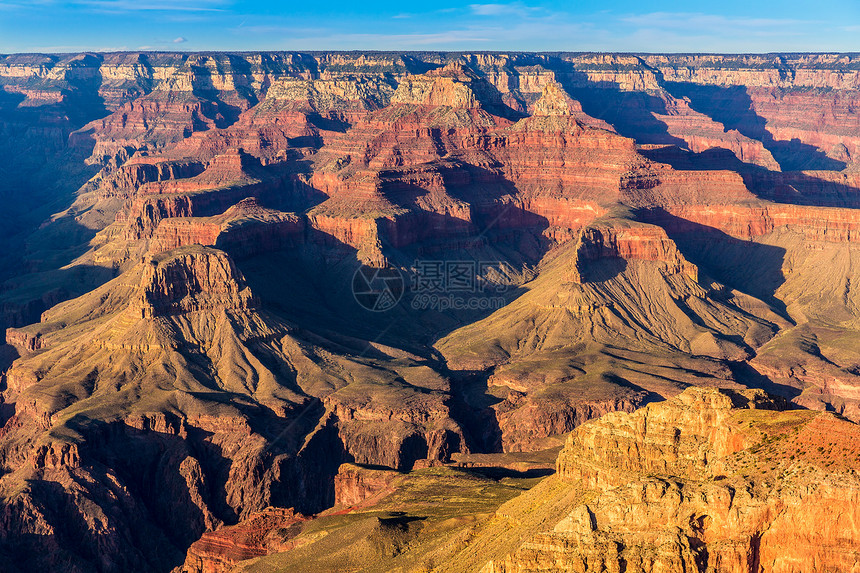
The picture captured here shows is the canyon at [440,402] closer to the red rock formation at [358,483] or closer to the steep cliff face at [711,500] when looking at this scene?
the steep cliff face at [711,500]

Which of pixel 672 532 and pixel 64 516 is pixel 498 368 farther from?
pixel 672 532

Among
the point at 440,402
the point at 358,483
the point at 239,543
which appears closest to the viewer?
the point at 239,543

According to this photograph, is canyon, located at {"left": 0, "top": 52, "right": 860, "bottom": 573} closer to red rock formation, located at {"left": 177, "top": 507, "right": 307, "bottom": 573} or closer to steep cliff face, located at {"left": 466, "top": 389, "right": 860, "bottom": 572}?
steep cliff face, located at {"left": 466, "top": 389, "right": 860, "bottom": 572}

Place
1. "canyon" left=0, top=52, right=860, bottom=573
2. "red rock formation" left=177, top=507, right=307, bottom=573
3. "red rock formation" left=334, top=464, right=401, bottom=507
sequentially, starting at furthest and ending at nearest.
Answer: "red rock formation" left=334, top=464, right=401, bottom=507, "red rock formation" left=177, top=507, right=307, bottom=573, "canyon" left=0, top=52, right=860, bottom=573

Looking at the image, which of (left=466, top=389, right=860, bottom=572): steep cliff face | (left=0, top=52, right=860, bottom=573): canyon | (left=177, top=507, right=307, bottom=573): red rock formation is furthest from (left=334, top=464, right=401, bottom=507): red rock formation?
(left=466, top=389, right=860, bottom=572): steep cliff face

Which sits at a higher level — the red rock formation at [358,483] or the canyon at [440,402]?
the canyon at [440,402]

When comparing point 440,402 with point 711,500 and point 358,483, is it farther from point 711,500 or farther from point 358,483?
point 711,500

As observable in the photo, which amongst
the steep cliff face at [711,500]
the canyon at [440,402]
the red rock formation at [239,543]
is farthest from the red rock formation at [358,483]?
the steep cliff face at [711,500]

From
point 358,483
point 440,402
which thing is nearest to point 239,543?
point 358,483

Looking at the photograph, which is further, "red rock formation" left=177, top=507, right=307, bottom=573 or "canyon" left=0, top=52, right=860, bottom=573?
"red rock formation" left=177, top=507, right=307, bottom=573

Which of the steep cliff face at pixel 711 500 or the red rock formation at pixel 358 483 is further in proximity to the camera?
the red rock formation at pixel 358 483

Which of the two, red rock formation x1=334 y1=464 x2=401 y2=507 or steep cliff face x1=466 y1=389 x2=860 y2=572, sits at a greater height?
steep cliff face x1=466 y1=389 x2=860 y2=572

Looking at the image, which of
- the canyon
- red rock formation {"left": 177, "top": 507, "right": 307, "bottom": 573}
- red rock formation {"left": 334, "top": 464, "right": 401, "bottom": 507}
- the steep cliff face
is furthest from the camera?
red rock formation {"left": 334, "top": 464, "right": 401, "bottom": 507}
